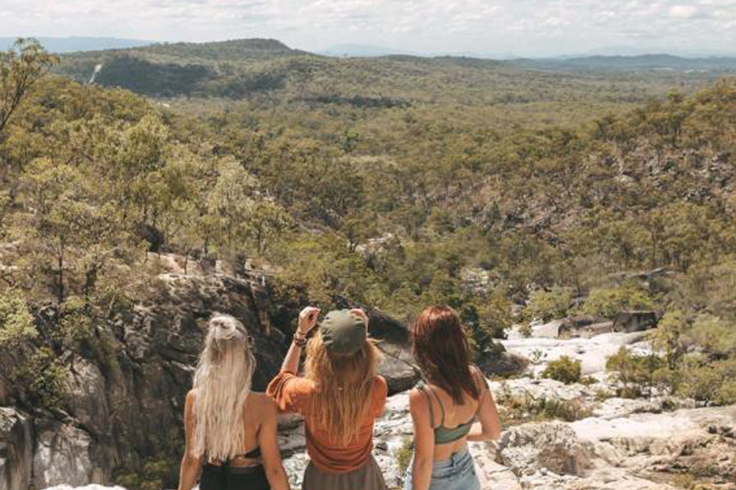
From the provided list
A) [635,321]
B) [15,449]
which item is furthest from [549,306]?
[15,449]

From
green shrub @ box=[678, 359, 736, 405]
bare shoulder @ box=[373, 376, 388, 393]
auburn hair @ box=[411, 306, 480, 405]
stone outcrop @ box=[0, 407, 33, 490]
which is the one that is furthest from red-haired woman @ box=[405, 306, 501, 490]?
green shrub @ box=[678, 359, 736, 405]

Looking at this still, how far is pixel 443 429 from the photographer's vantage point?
17.5 feet

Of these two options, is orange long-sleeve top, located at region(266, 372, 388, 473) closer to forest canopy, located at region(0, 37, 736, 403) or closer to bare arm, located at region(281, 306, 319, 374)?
bare arm, located at region(281, 306, 319, 374)

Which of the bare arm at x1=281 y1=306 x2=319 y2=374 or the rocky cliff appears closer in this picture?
the bare arm at x1=281 y1=306 x2=319 y2=374

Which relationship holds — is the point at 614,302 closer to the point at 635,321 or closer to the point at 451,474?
the point at 635,321

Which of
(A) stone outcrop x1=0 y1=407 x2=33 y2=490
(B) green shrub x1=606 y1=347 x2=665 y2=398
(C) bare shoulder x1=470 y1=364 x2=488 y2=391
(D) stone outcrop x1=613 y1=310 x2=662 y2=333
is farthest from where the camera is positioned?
(D) stone outcrop x1=613 y1=310 x2=662 y2=333

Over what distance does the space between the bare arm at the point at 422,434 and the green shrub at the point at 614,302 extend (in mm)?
52663

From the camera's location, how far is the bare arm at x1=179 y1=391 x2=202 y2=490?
5031 millimetres

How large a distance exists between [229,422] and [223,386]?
29 cm

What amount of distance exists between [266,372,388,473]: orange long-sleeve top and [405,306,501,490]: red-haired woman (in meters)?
0.31

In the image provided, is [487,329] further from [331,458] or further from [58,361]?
[331,458]

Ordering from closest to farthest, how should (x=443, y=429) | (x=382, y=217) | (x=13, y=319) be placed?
(x=443, y=429) < (x=13, y=319) < (x=382, y=217)

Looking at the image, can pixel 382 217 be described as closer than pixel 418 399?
No

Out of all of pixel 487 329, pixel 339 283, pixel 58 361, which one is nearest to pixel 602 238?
pixel 487 329
